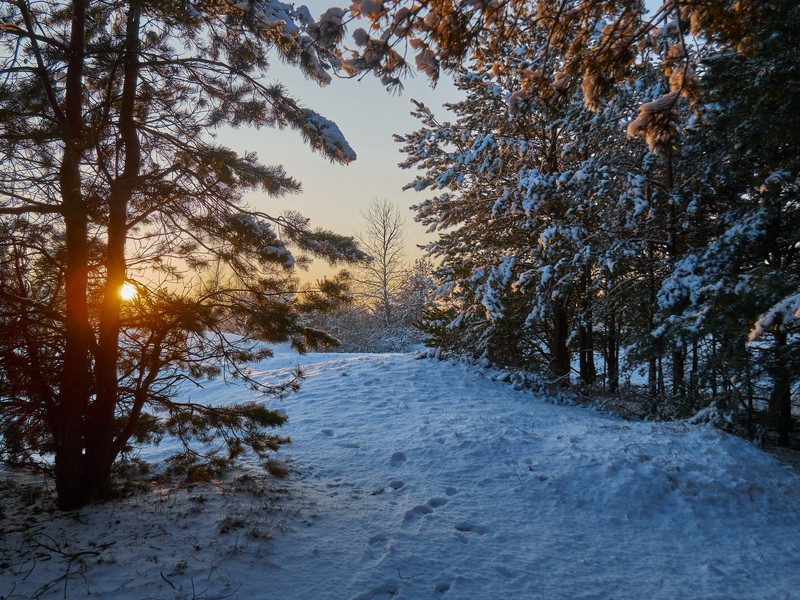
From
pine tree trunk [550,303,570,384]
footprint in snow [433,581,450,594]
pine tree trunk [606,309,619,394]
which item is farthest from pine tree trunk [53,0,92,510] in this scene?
pine tree trunk [606,309,619,394]

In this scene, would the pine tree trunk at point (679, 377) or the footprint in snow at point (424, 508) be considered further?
the pine tree trunk at point (679, 377)

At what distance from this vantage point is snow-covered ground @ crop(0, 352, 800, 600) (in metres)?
3.24

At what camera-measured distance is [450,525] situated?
13.5ft

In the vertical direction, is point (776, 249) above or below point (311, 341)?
above

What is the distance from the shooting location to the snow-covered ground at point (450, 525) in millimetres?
3240

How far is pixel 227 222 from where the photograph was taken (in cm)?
457

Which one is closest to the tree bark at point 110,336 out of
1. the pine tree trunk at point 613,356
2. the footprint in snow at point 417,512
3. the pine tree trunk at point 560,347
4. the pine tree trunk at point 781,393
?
the footprint in snow at point 417,512

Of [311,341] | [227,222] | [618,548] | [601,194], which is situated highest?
[601,194]

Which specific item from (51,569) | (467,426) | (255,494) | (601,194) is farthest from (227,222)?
(601,194)

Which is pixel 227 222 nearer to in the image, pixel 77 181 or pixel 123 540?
pixel 77 181

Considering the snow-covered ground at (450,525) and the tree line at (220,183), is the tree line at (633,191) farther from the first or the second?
the snow-covered ground at (450,525)

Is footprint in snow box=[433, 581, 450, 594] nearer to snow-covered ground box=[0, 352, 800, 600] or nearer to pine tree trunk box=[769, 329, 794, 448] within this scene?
snow-covered ground box=[0, 352, 800, 600]

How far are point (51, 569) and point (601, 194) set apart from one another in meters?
10.1

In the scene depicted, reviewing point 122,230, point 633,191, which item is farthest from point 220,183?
point 633,191
